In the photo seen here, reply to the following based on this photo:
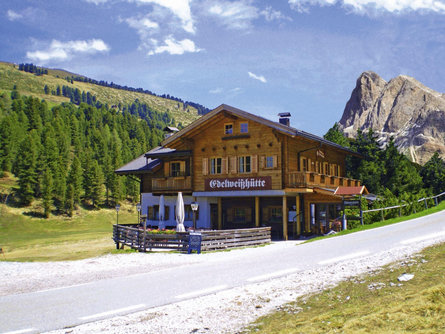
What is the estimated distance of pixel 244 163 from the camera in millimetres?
31141

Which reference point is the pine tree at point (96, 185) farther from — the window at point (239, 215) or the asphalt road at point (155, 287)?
the asphalt road at point (155, 287)

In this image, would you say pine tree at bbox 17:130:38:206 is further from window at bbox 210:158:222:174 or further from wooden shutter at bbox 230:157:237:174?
wooden shutter at bbox 230:157:237:174

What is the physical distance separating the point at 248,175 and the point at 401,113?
92195 millimetres

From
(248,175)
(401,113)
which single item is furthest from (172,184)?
(401,113)

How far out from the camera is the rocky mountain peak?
96.6 metres

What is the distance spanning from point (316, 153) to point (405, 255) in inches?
839

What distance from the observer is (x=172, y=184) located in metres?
34.3

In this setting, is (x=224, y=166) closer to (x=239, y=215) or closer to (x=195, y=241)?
(x=239, y=215)

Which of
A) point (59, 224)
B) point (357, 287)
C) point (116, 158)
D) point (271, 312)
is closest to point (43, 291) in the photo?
point (271, 312)

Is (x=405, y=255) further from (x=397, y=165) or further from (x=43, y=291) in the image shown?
(x=397, y=165)

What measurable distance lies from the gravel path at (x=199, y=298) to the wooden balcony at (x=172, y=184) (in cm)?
1468

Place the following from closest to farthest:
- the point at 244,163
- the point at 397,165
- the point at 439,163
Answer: the point at 244,163 < the point at 397,165 < the point at 439,163

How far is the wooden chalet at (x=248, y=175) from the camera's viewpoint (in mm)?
29625

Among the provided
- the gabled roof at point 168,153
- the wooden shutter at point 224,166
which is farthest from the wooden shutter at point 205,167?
the gabled roof at point 168,153
